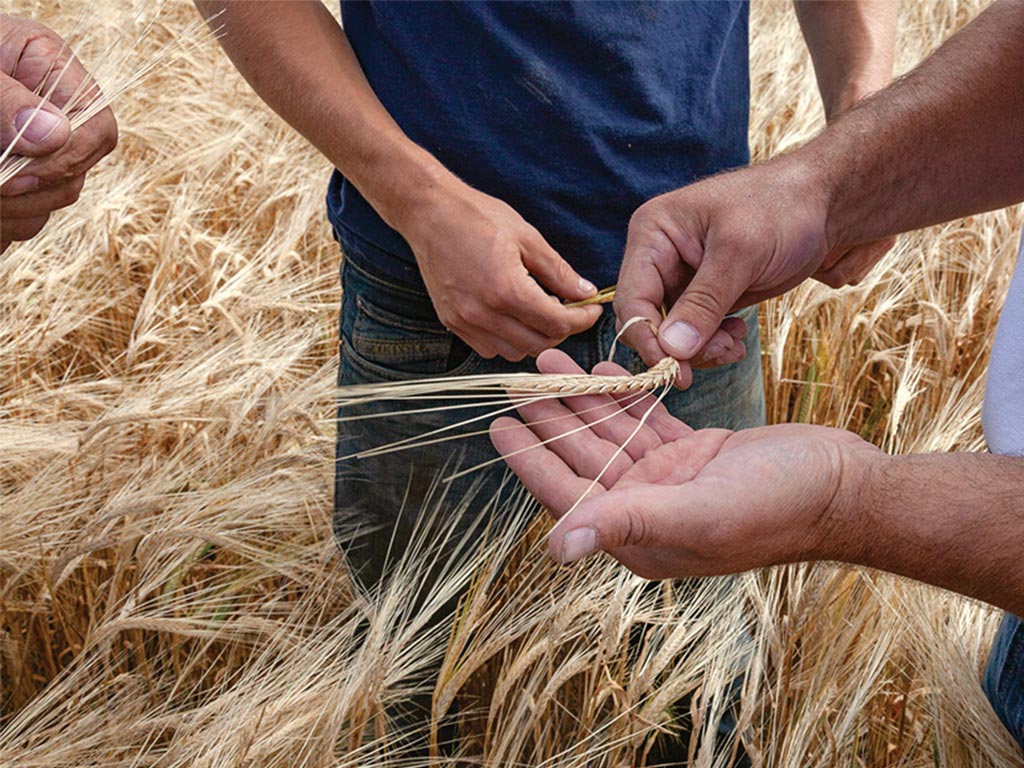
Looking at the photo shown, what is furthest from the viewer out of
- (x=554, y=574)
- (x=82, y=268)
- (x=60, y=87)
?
(x=82, y=268)

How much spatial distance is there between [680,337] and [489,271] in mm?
199

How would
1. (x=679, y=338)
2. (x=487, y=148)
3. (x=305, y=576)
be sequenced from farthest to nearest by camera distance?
(x=305, y=576) < (x=487, y=148) < (x=679, y=338)

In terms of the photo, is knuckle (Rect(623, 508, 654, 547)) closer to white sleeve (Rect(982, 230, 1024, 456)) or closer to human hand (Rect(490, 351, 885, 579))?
human hand (Rect(490, 351, 885, 579))

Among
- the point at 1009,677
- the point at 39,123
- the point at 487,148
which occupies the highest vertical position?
the point at 39,123

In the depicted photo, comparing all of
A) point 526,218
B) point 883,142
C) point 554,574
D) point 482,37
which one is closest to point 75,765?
point 554,574

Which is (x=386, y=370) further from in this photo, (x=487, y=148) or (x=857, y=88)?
(x=857, y=88)

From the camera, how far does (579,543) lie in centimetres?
82

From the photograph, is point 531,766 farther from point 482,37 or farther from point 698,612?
point 482,37

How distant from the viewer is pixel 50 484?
140cm

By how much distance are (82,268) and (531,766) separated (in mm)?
1229

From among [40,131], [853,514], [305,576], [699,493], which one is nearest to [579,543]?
[699,493]

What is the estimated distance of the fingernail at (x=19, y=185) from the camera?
95 cm

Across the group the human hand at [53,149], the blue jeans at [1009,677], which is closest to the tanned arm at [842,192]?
the blue jeans at [1009,677]

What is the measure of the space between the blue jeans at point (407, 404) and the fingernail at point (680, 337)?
0.20 m
